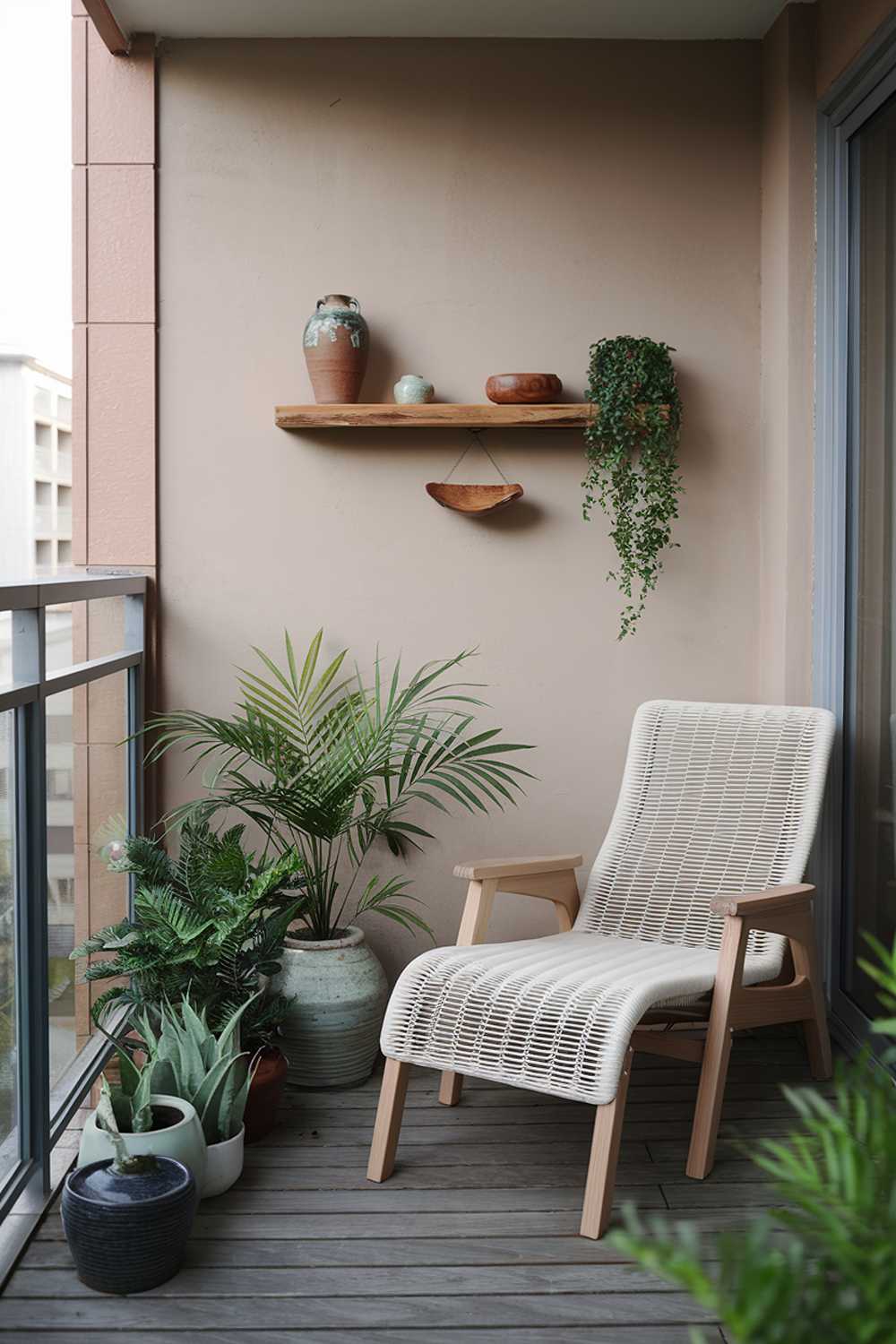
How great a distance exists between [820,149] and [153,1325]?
3.01 m

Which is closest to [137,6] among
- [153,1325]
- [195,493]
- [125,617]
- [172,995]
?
[195,493]

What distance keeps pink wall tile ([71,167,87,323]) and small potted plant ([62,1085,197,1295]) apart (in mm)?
2252

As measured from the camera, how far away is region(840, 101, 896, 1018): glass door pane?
2896mm

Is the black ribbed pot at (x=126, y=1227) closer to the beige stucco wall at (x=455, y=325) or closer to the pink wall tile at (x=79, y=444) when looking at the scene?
the beige stucco wall at (x=455, y=325)

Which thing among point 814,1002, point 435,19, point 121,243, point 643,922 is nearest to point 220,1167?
point 643,922

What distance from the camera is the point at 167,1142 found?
7.62 ft

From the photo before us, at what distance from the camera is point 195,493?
3.48m

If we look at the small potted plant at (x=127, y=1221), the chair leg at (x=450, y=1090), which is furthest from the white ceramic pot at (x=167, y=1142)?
the chair leg at (x=450, y=1090)

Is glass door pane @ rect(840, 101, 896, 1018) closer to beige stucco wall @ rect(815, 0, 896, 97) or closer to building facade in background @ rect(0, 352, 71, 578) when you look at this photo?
beige stucco wall @ rect(815, 0, 896, 97)

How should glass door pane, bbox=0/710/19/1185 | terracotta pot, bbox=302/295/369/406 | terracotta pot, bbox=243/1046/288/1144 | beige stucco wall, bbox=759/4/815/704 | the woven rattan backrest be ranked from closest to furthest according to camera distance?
glass door pane, bbox=0/710/19/1185 → terracotta pot, bbox=243/1046/288/1144 → the woven rattan backrest → beige stucco wall, bbox=759/4/815/704 → terracotta pot, bbox=302/295/369/406

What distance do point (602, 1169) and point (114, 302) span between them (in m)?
2.55

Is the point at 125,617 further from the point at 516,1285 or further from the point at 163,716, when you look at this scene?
the point at 516,1285

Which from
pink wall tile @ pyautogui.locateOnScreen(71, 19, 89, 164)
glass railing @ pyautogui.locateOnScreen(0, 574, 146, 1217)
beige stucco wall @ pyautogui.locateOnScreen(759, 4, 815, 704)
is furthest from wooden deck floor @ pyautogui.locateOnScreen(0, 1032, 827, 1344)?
pink wall tile @ pyautogui.locateOnScreen(71, 19, 89, 164)

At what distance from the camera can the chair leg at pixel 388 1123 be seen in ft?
8.37
